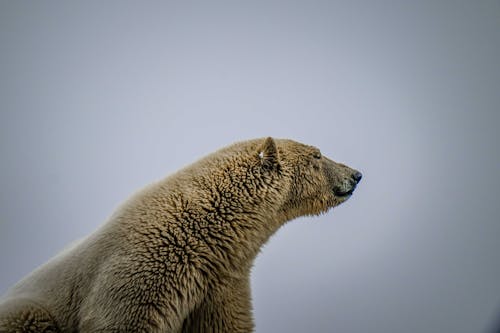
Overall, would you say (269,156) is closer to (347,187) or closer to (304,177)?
(304,177)

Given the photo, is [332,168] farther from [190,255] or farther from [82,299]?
[82,299]

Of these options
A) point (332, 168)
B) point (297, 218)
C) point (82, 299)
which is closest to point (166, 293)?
Result: point (82, 299)

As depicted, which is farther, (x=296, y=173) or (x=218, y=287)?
(x=296, y=173)

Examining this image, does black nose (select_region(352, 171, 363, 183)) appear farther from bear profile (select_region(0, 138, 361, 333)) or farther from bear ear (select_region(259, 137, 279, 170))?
bear ear (select_region(259, 137, 279, 170))

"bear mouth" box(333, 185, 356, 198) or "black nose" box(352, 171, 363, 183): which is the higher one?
"black nose" box(352, 171, 363, 183)

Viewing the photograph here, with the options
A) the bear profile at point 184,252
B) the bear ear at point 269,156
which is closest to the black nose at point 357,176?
the bear profile at point 184,252

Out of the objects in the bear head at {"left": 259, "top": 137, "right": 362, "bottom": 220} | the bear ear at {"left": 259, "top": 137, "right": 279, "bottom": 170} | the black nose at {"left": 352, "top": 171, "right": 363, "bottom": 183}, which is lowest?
the black nose at {"left": 352, "top": 171, "right": 363, "bottom": 183}

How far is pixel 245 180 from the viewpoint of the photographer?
3.89 metres

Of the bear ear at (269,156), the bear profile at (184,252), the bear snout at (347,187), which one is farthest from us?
the bear snout at (347,187)

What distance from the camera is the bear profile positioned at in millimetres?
3262

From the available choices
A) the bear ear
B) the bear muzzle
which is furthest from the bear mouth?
the bear ear

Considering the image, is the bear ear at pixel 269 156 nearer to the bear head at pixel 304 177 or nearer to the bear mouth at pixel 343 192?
the bear head at pixel 304 177

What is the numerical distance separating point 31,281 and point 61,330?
77 cm

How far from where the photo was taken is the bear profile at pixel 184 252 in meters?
3.26
